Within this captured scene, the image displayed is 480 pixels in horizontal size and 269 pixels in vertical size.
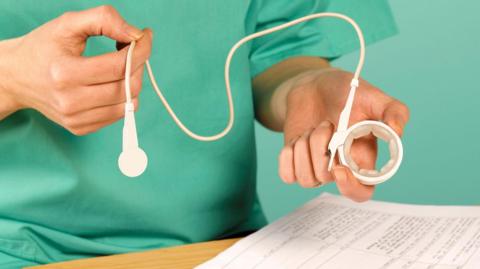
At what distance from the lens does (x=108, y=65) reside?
1.76 feet

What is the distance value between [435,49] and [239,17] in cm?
88

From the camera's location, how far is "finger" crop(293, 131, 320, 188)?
0.62 m

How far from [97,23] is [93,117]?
3.3 inches

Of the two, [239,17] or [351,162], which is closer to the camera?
[351,162]

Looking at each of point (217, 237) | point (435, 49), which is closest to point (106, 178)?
point (217, 237)

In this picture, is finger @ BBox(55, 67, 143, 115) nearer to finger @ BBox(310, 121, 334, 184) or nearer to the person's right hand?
the person's right hand

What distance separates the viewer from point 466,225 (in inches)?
26.4

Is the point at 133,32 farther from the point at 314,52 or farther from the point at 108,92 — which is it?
the point at 314,52

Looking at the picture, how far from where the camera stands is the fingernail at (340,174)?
1.91 ft

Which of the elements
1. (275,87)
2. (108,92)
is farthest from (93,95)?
(275,87)

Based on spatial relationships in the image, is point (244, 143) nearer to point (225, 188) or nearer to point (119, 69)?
point (225, 188)

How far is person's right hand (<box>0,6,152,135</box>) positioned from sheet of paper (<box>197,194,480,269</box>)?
163 mm

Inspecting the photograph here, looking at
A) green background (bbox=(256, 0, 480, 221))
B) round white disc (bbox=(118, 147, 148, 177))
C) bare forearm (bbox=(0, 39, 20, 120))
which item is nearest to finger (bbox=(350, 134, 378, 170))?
round white disc (bbox=(118, 147, 148, 177))

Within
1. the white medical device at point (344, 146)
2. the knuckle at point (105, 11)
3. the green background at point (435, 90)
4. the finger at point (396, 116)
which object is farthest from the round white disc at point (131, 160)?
the green background at point (435, 90)
